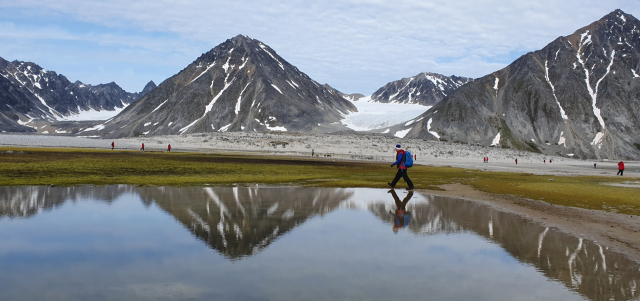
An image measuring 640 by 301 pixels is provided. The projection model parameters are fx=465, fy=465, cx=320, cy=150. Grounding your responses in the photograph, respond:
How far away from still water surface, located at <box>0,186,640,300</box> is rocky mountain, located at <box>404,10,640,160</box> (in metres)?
148

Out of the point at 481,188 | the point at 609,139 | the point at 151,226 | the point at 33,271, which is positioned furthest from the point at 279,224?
the point at 609,139

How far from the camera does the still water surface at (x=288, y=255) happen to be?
8773mm

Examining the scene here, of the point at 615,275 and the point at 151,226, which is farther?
the point at 151,226

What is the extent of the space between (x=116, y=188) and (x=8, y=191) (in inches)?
180

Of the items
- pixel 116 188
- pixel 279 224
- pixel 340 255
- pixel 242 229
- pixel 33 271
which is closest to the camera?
pixel 33 271

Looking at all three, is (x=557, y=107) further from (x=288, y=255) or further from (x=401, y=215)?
(x=288, y=255)

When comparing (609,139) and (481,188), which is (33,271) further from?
(609,139)

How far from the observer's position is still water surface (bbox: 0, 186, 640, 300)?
877cm

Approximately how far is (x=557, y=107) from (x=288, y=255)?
191491 mm

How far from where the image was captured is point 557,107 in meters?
178

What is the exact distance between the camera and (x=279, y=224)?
14859 millimetres

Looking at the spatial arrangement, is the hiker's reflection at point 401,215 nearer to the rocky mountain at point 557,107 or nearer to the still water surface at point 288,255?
the still water surface at point 288,255

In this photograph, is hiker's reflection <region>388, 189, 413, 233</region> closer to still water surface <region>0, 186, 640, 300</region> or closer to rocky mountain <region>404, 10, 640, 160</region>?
still water surface <region>0, 186, 640, 300</region>

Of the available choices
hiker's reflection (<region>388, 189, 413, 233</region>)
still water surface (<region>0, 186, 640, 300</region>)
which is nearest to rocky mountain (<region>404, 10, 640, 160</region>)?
hiker's reflection (<region>388, 189, 413, 233</region>)
